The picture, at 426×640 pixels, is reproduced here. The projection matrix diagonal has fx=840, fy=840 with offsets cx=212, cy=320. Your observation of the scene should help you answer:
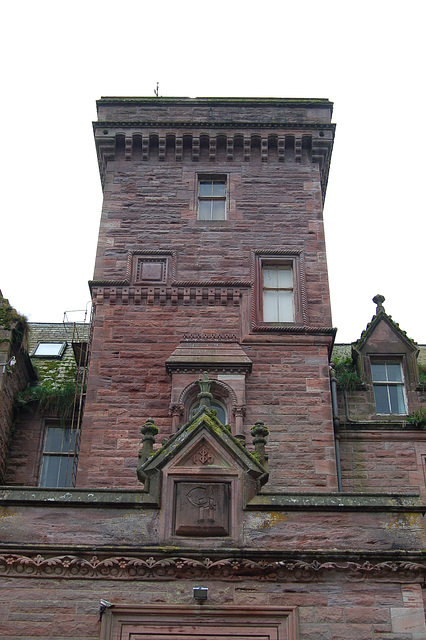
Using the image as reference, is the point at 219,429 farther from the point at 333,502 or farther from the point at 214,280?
the point at 214,280

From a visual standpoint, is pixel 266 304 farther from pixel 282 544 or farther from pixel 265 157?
pixel 282 544

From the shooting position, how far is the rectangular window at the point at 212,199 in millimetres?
20391

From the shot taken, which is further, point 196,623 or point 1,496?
point 1,496

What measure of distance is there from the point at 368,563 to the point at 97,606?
379 cm

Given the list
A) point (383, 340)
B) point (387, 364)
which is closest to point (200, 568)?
point (387, 364)

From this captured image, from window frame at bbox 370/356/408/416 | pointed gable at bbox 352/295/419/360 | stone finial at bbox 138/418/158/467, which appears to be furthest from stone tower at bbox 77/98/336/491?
stone finial at bbox 138/418/158/467

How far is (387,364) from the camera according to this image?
→ 19297mm

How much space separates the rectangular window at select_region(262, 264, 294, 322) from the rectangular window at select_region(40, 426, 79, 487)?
5143 mm

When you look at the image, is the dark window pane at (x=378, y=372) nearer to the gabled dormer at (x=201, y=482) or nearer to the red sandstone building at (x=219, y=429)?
the red sandstone building at (x=219, y=429)

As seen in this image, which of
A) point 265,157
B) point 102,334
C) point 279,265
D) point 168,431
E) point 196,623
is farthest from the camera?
point 265,157

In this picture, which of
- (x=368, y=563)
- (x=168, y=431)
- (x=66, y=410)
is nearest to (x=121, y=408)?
(x=168, y=431)

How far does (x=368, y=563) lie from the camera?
Result: 1173cm

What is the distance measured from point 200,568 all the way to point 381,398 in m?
8.24

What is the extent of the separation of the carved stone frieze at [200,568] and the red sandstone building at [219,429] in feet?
0.07
